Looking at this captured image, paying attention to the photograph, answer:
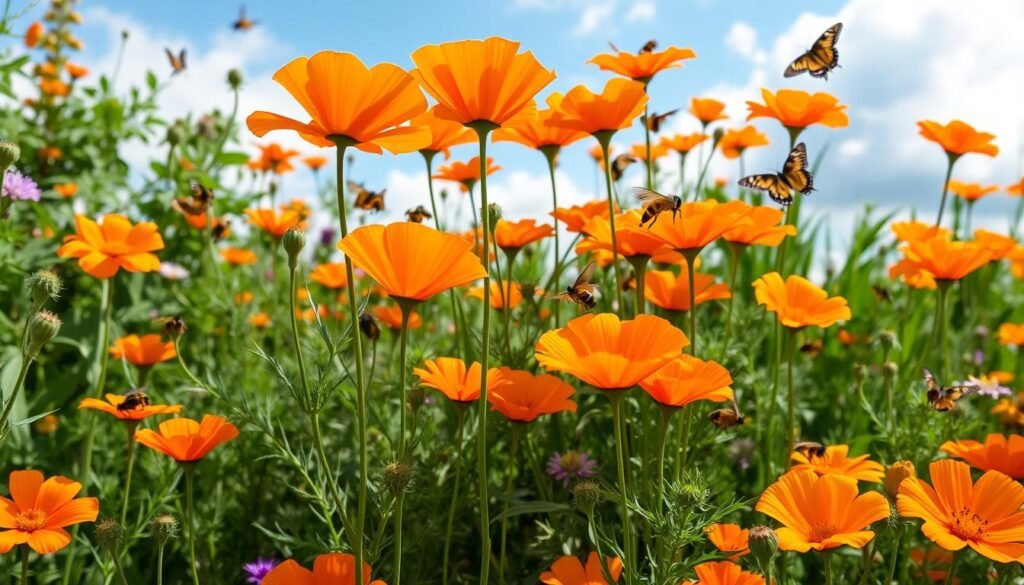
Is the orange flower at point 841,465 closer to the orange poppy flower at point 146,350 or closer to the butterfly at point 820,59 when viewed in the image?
the butterfly at point 820,59

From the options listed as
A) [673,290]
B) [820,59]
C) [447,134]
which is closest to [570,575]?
[673,290]

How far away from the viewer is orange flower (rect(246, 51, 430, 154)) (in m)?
0.98

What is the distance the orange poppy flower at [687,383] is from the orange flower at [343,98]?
18.8 inches

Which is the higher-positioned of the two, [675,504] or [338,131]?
[338,131]

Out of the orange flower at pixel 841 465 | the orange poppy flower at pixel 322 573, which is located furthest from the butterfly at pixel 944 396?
the orange poppy flower at pixel 322 573

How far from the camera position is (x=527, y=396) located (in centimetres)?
129

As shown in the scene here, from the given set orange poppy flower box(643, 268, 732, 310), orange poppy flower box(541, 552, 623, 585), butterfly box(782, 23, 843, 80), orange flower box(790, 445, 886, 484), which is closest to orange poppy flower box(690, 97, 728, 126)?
butterfly box(782, 23, 843, 80)

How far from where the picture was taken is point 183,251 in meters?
2.91

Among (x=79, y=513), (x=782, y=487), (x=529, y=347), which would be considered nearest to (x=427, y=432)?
(x=529, y=347)

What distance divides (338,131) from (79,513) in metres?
0.69

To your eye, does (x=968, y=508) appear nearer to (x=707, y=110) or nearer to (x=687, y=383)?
(x=687, y=383)

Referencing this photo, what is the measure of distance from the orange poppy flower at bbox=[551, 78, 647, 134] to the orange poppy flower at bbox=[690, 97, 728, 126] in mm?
833

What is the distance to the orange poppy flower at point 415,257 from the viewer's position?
39.1 inches

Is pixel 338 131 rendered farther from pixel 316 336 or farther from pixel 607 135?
pixel 316 336
